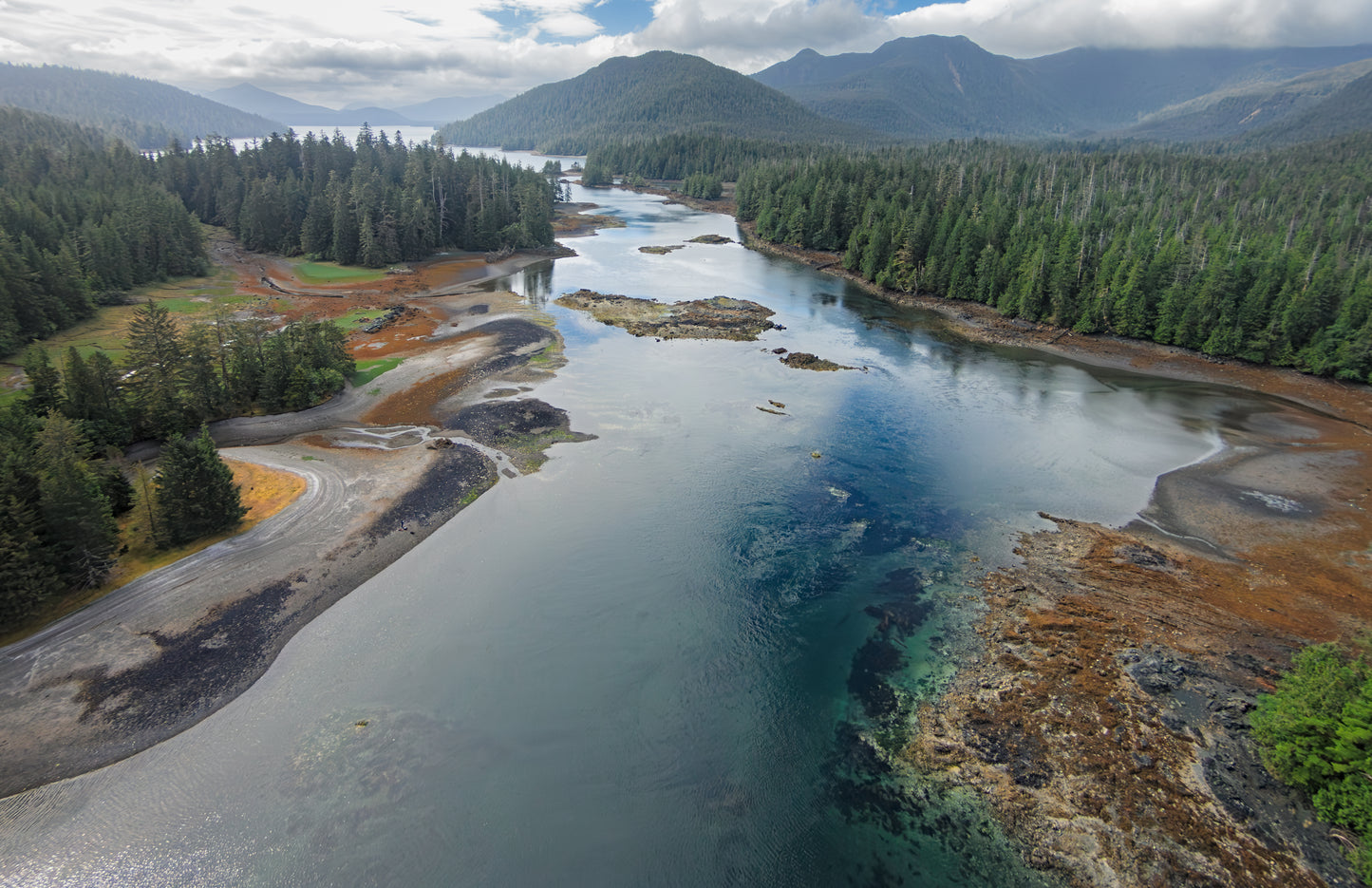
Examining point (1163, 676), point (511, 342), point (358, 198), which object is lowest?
point (1163, 676)

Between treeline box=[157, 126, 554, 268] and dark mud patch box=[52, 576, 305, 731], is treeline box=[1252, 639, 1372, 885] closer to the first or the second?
dark mud patch box=[52, 576, 305, 731]

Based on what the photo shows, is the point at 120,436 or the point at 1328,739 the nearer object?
the point at 1328,739

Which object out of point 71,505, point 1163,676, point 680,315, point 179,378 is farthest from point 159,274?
point 1163,676

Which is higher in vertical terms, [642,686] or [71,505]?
[71,505]

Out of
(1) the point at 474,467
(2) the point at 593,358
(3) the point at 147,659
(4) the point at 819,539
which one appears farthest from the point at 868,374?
(3) the point at 147,659

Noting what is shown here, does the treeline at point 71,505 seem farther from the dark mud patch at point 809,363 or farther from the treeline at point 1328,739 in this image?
the dark mud patch at point 809,363

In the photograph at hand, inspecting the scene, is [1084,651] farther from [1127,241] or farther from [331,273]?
[331,273]

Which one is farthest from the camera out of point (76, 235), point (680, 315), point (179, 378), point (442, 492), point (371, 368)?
point (680, 315)
